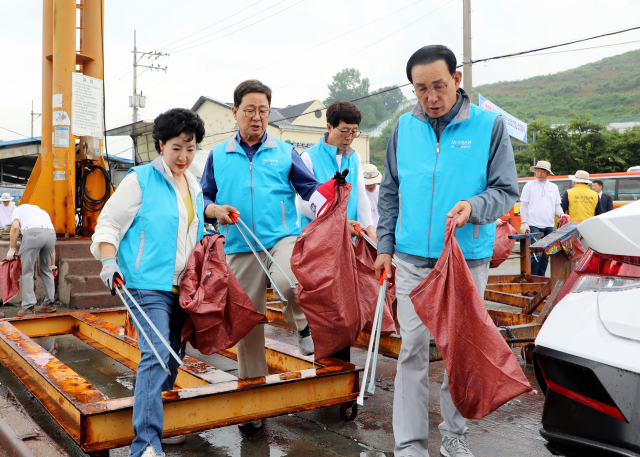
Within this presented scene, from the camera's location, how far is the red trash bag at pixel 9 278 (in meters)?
7.71

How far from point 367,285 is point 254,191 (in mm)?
977

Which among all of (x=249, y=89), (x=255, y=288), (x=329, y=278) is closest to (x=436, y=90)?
(x=329, y=278)

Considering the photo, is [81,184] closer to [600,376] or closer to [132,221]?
[132,221]

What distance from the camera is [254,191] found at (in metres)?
3.54

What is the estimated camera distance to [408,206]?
287 centimetres

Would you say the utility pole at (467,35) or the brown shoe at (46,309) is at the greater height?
the utility pole at (467,35)

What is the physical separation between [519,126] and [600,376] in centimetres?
1515

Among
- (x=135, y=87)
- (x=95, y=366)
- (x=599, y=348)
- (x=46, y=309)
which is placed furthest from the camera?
(x=135, y=87)

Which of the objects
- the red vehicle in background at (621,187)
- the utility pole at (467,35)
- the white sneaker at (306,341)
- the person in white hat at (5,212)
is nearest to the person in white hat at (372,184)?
the white sneaker at (306,341)

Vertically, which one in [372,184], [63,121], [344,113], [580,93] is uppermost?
[580,93]

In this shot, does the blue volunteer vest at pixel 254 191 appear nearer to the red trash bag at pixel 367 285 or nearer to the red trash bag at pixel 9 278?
the red trash bag at pixel 367 285

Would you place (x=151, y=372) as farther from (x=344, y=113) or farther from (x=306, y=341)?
(x=344, y=113)

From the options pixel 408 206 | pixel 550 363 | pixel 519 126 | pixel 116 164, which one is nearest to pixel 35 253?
pixel 408 206

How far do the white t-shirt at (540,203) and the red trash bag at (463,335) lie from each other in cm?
733
